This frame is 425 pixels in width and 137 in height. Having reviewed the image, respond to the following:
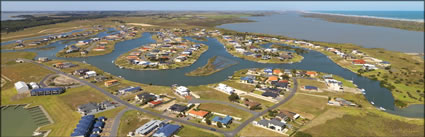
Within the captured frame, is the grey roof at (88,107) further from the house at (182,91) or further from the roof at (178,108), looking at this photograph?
the house at (182,91)

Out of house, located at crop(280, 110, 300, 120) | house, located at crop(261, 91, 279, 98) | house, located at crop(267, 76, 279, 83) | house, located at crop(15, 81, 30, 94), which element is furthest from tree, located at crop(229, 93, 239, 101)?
house, located at crop(15, 81, 30, 94)

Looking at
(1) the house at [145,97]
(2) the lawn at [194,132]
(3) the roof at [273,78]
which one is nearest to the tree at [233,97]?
(2) the lawn at [194,132]

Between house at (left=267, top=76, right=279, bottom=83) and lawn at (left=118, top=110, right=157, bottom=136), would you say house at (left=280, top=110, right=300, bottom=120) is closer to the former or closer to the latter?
house at (left=267, top=76, right=279, bottom=83)

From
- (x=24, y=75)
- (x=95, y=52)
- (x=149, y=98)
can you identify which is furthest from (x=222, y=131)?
(x=95, y=52)

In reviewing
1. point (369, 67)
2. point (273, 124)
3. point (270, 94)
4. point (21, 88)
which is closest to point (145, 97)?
point (21, 88)

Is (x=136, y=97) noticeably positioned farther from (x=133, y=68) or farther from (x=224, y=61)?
(x=224, y=61)
